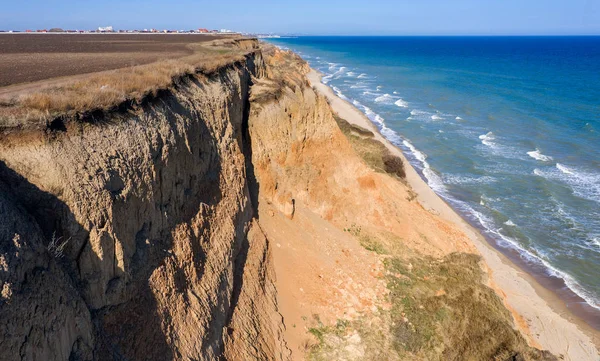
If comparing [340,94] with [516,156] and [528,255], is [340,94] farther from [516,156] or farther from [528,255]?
[528,255]

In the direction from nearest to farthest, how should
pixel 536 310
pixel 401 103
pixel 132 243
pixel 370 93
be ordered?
1. pixel 132 243
2. pixel 536 310
3. pixel 401 103
4. pixel 370 93

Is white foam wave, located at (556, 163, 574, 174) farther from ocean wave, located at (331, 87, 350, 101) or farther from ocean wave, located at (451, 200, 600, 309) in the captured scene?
ocean wave, located at (331, 87, 350, 101)

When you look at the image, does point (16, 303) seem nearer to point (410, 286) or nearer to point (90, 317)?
point (90, 317)

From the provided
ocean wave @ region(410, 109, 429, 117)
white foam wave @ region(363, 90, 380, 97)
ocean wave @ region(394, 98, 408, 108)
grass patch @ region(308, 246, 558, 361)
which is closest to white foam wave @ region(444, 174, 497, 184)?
grass patch @ region(308, 246, 558, 361)

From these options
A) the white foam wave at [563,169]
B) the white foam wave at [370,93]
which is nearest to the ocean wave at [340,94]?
the white foam wave at [370,93]

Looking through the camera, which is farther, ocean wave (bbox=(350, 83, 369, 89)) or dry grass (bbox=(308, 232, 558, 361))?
ocean wave (bbox=(350, 83, 369, 89))

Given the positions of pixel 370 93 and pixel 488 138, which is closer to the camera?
pixel 488 138

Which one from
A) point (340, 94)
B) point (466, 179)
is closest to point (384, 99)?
point (340, 94)
